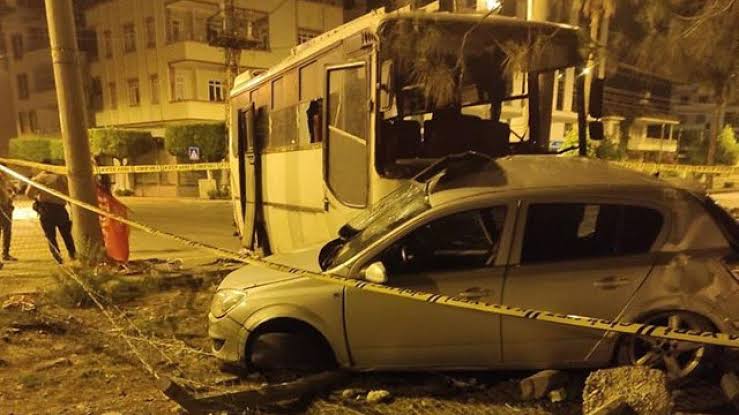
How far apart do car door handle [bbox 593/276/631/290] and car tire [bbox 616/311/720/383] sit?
30 centimetres

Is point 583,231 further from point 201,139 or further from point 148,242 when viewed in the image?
point 201,139

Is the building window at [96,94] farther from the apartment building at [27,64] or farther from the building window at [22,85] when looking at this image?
the building window at [22,85]

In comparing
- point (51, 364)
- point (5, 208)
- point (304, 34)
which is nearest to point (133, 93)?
point (304, 34)

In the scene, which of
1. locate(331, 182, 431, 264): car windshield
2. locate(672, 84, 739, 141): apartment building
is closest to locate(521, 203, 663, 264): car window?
locate(331, 182, 431, 264): car windshield

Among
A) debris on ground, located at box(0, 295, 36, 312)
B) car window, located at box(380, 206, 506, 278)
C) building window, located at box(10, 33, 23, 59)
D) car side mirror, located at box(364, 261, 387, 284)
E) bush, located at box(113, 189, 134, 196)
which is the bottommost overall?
bush, located at box(113, 189, 134, 196)

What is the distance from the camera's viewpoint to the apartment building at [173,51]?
30.4 m

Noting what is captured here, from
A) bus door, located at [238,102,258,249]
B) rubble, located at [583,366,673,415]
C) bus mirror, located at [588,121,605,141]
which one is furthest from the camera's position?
bus door, located at [238,102,258,249]

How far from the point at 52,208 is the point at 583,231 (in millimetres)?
7876

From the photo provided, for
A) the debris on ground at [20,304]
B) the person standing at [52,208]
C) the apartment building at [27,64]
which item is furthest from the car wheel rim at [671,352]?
the apartment building at [27,64]

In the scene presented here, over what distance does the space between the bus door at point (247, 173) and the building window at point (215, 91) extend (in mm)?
22764

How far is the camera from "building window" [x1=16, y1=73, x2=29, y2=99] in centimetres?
4069

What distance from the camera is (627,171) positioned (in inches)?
165

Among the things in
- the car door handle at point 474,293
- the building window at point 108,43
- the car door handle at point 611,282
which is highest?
the building window at point 108,43

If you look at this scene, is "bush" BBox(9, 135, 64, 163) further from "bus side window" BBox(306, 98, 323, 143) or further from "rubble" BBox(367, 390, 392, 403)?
"rubble" BBox(367, 390, 392, 403)
